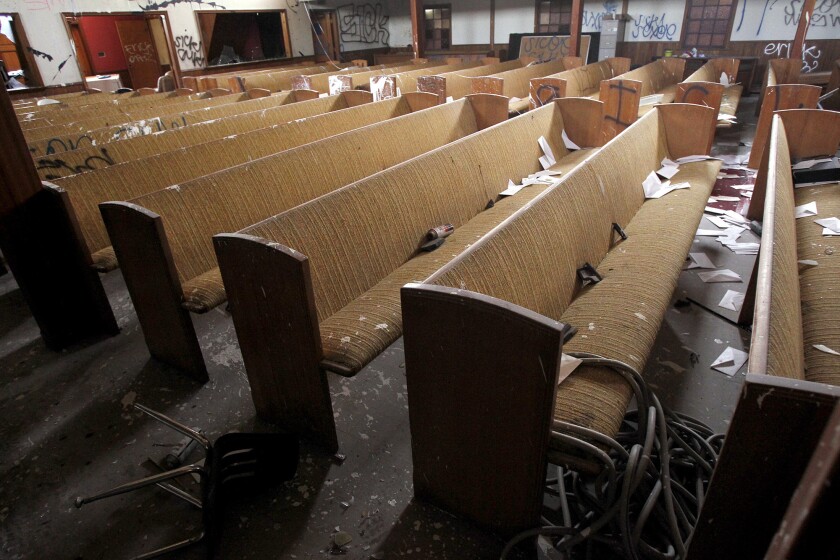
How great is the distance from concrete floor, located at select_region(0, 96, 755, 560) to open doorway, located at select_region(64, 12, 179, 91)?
8.56m

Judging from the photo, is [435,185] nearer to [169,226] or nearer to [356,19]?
[169,226]

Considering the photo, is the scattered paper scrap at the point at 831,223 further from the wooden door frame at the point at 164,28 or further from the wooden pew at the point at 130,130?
the wooden door frame at the point at 164,28

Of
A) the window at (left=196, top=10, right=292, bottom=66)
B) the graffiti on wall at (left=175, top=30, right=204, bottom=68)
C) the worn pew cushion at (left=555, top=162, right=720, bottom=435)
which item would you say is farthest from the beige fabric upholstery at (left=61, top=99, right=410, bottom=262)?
the window at (left=196, top=10, right=292, bottom=66)

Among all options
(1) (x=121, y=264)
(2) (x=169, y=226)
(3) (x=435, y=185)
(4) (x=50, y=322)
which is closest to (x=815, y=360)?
(3) (x=435, y=185)

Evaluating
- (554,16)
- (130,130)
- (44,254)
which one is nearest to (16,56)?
(130,130)

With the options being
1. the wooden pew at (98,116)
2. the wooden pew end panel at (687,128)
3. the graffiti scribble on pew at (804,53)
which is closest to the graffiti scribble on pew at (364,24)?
the wooden pew at (98,116)

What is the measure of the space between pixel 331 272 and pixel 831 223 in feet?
8.56

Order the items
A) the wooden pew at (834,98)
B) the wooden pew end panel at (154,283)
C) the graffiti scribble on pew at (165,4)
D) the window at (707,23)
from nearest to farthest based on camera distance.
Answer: the wooden pew end panel at (154,283) < the wooden pew at (834,98) < the graffiti scribble on pew at (165,4) < the window at (707,23)

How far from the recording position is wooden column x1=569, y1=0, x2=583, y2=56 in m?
7.17

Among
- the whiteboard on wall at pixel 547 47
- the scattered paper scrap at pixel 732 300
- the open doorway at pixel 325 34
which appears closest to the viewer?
the scattered paper scrap at pixel 732 300

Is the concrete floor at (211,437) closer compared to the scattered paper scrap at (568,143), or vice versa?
the concrete floor at (211,437)

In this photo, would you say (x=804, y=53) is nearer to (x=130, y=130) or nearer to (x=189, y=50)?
(x=130, y=130)

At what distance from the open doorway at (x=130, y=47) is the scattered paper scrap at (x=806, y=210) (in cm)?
1008

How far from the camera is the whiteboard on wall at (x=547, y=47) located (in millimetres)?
8195
